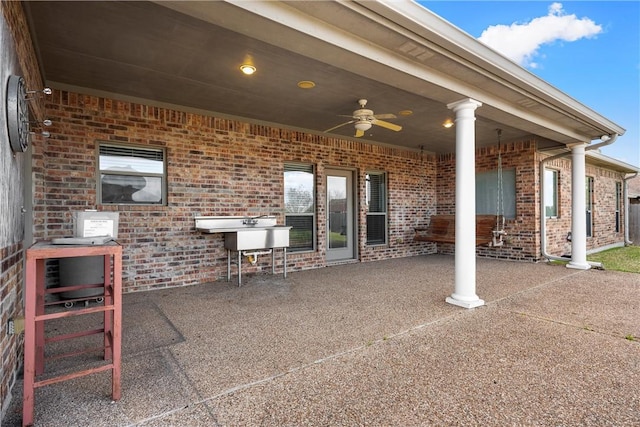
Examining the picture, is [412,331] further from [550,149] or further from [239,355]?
[550,149]

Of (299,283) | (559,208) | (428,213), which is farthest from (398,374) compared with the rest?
(559,208)

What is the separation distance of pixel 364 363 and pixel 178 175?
13.0ft

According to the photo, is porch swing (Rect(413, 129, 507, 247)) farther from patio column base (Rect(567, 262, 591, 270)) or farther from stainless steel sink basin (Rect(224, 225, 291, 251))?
stainless steel sink basin (Rect(224, 225, 291, 251))

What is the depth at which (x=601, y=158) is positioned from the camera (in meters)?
8.74

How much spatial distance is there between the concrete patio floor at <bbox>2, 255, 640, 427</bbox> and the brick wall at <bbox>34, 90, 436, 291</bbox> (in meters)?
0.81

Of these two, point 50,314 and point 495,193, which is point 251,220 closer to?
point 50,314

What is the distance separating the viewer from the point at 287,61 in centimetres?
358

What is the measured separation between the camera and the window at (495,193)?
25.2ft

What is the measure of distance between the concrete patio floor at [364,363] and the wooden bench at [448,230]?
2.58m

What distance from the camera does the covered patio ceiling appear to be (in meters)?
2.55

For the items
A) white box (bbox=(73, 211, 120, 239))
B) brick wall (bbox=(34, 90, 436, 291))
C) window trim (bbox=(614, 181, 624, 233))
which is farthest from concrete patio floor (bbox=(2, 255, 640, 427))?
window trim (bbox=(614, 181, 624, 233))

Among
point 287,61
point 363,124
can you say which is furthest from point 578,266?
point 287,61

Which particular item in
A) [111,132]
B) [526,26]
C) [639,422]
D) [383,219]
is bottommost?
[639,422]

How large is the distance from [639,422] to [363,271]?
4504mm
